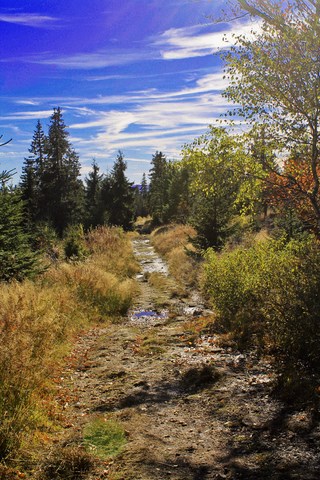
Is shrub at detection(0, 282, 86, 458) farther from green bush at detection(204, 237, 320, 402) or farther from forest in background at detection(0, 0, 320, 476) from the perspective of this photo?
green bush at detection(204, 237, 320, 402)

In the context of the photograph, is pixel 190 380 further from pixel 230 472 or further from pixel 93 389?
pixel 230 472

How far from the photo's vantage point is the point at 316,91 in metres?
7.21

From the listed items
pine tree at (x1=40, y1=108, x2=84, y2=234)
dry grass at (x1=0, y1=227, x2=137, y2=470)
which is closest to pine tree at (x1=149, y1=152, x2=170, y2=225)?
pine tree at (x1=40, y1=108, x2=84, y2=234)

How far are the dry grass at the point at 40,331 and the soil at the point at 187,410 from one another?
48 cm

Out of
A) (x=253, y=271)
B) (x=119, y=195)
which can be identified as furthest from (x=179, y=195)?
(x=253, y=271)

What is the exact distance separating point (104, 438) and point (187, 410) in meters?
1.52

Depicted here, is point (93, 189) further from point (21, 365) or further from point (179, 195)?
point (21, 365)

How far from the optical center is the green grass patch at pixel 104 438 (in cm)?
481

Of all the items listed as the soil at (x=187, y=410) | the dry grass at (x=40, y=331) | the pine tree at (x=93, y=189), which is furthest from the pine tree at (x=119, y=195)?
the soil at (x=187, y=410)

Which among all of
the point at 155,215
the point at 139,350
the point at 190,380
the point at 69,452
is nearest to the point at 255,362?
the point at 190,380

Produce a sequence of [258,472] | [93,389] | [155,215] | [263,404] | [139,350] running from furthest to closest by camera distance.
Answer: [155,215] < [139,350] < [93,389] < [263,404] < [258,472]

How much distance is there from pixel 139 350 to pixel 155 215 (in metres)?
46.5

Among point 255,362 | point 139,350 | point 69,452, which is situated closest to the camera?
point 69,452

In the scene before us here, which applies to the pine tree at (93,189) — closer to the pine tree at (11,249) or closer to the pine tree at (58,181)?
the pine tree at (58,181)
